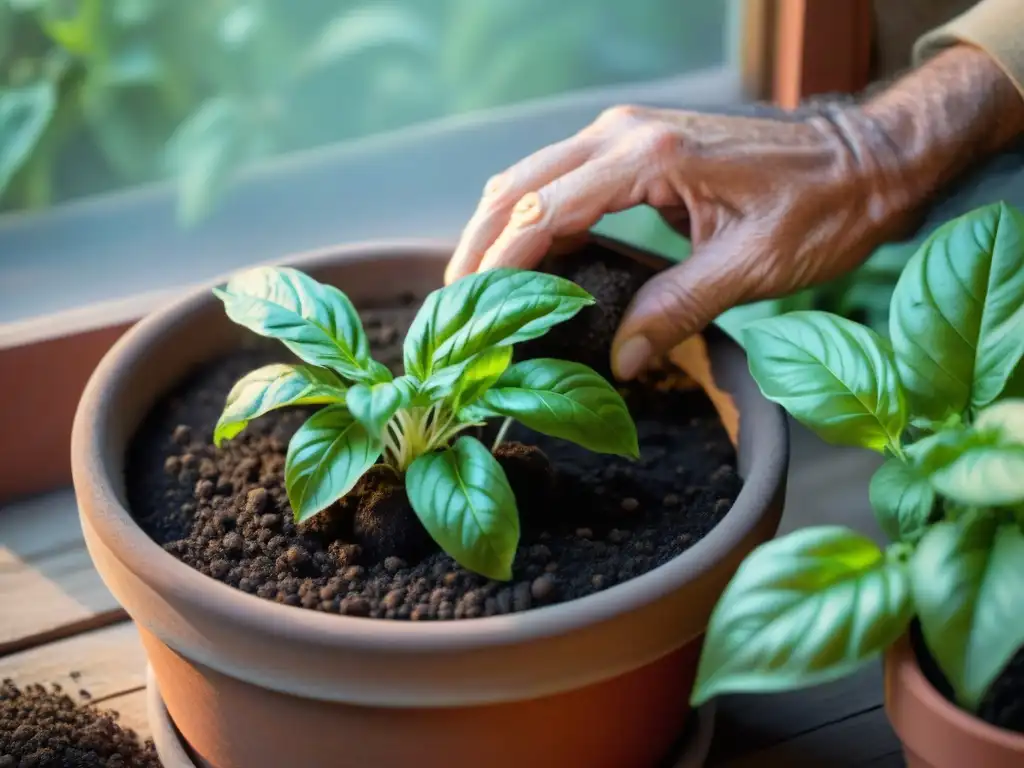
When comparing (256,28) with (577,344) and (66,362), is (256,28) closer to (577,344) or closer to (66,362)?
(66,362)

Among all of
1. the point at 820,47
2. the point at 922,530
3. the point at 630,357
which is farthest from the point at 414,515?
the point at 820,47

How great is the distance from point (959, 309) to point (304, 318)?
43cm

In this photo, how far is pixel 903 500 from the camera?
64 centimetres

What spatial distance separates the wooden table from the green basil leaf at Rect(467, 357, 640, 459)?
1.06 ft

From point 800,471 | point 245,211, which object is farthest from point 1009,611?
point 245,211

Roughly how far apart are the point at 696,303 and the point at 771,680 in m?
0.39

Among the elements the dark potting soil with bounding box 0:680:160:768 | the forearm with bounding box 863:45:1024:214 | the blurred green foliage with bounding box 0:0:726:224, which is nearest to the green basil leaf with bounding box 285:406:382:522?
the dark potting soil with bounding box 0:680:160:768

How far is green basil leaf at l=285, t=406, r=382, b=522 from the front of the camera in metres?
0.69

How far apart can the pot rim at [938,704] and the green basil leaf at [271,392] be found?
38cm

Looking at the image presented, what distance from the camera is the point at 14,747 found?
84 centimetres

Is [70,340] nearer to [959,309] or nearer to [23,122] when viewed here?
[23,122]

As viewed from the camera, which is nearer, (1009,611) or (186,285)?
(1009,611)

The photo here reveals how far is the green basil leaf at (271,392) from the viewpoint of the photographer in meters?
0.71

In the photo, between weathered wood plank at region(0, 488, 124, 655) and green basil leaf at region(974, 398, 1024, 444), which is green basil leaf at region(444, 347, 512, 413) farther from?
weathered wood plank at region(0, 488, 124, 655)
